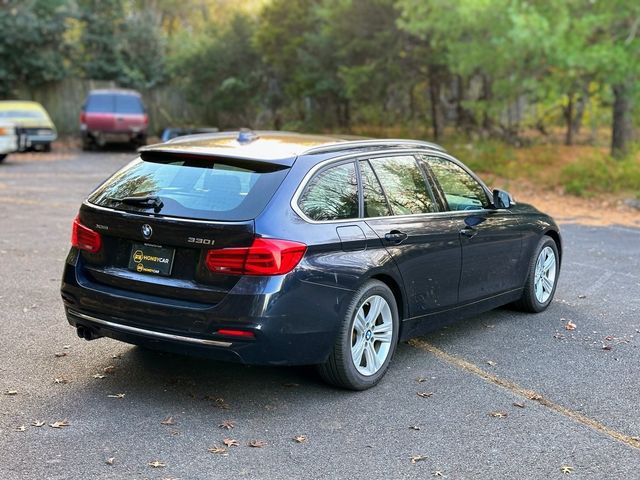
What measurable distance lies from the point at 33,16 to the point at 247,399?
2753 cm

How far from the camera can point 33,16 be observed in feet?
94.9

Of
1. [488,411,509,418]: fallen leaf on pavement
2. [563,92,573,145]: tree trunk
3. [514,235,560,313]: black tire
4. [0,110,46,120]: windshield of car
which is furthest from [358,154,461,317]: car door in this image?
[0,110,46,120]: windshield of car

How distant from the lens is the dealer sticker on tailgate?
4.78 metres

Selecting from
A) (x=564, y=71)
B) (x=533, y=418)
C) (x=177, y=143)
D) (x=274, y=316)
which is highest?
(x=564, y=71)

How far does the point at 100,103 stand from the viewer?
2556 cm

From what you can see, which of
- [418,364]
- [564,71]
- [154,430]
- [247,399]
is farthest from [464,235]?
[564,71]

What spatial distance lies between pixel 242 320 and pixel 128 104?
73.7ft

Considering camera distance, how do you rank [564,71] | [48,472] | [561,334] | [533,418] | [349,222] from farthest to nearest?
[564,71] → [561,334] → [349,222] → [533,418] → [48,472]

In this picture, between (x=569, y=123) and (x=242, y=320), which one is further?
(x=569, y=123)

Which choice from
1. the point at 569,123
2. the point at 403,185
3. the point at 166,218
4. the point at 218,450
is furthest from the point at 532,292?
the point at 569,123

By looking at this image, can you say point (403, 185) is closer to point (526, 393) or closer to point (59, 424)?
point (526, 393)

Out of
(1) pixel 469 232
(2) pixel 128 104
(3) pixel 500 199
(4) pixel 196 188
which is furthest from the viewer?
(2) pixel 128 104

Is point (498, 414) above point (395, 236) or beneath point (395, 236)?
beneath

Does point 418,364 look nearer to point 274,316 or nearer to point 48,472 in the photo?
point 274,316
